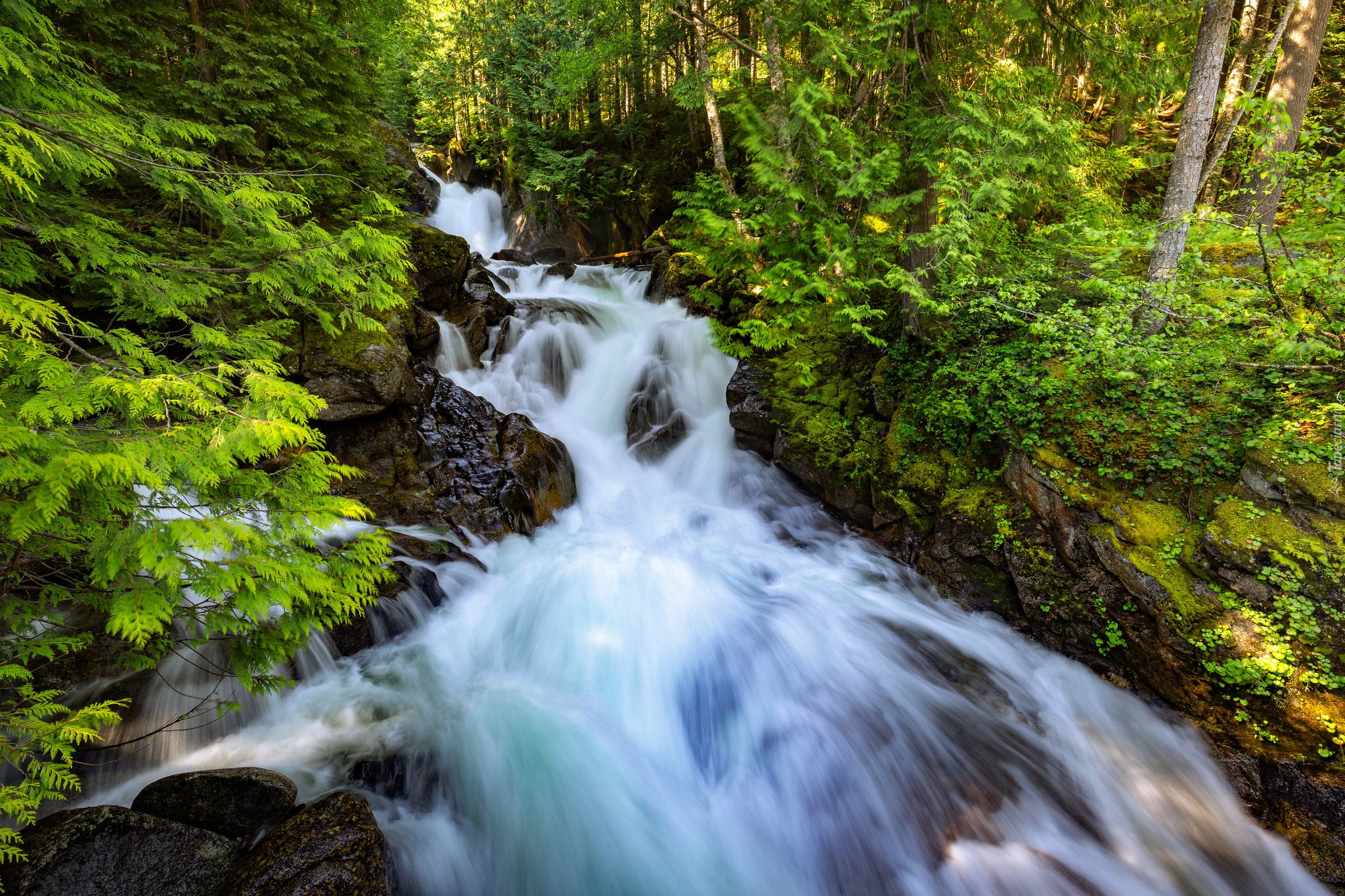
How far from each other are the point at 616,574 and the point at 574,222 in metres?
15.2

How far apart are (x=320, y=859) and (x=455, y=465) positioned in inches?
212

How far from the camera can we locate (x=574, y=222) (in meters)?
18.4

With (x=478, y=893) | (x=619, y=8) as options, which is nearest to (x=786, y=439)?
(x=478, y=893)

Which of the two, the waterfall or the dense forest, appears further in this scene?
the waterfall

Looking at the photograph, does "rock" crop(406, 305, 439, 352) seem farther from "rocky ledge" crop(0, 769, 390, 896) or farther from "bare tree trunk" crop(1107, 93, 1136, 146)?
"bare tree trunk" crop(1107, 93, 1136, 146)

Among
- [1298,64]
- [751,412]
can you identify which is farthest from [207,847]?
[1298,64]

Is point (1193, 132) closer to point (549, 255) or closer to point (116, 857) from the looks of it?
point (116, 857)

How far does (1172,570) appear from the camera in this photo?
4.66 metres

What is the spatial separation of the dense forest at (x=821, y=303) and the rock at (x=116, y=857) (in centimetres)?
75

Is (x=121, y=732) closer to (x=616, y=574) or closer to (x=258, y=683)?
(x=258, y=683)

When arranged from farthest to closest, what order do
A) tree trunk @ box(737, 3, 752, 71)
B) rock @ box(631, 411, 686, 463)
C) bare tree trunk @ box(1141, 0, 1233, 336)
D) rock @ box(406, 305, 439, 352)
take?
1. tree trunk @ box(737, 3, 752, 71)
2. rock @ box(631, 411, 686, 463)
3. rock @ box(406, 305, 439, 352)
4. bare tree trunk @ box(1141, 0, 1233, 336)

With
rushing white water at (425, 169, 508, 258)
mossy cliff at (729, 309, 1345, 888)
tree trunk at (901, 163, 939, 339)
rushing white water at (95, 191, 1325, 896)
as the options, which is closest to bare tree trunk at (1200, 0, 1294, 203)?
tree trunk at (901, 163, 939, 339)

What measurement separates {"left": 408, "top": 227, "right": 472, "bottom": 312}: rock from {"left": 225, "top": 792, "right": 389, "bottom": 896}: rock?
868cm

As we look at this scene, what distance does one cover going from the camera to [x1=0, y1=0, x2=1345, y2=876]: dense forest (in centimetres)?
265
